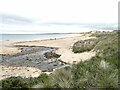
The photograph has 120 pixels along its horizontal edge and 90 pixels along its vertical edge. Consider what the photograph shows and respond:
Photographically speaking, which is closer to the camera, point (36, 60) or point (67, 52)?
point (36, 60)

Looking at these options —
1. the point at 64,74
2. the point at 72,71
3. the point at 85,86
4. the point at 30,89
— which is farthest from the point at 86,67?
the point at 30,89

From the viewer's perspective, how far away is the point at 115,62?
1347 centimetres

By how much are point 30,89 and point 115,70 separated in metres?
3.77

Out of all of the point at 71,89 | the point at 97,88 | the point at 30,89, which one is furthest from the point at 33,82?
the point at 97,88

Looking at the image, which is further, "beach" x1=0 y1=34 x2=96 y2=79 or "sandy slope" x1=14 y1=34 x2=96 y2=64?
"sandy slope" x1=14 y1=34 x2=96 y2=64

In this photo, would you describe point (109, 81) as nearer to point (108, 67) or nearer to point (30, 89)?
point (108, 67)

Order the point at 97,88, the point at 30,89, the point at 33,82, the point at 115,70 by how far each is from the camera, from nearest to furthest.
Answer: the point at 97,88
the point at 30,89
the point at 115,70
the point at 33,82

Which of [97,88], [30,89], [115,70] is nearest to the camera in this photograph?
[97,88]

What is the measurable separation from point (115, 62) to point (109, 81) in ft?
9.02

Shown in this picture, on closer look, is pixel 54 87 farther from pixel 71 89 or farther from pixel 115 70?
pixel 115 70

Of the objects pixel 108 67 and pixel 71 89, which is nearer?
pixel 71 89

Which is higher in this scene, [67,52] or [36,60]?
[67,52]

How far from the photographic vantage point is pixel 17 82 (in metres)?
12.6

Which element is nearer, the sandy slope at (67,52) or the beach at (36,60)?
the beach at (36,60)
